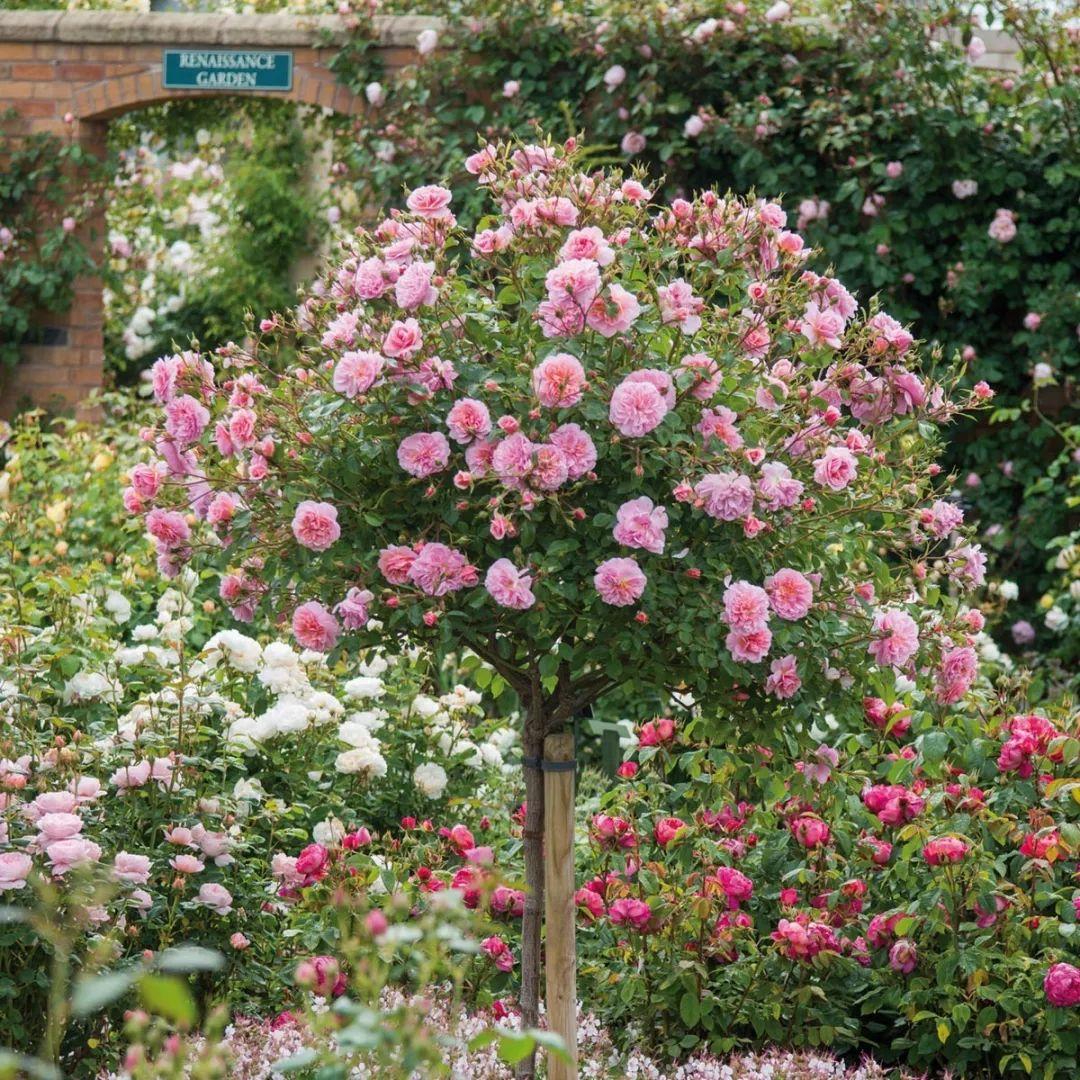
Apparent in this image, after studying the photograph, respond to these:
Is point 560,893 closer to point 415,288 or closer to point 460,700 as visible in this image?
point 415,288

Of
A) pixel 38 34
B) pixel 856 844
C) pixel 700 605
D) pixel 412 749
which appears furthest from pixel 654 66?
pixel 700 605

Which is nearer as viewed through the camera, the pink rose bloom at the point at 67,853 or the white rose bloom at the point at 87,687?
the pink rose bloom at the point at 67,853

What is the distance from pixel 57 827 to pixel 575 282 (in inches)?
46.0

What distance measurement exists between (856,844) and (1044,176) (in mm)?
3568

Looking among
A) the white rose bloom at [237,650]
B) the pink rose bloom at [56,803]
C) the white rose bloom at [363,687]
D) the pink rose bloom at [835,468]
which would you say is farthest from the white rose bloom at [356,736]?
the pink rose bloom at [835,468]

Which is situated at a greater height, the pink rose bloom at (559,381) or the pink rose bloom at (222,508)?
the pink rose bloom at (559,381)

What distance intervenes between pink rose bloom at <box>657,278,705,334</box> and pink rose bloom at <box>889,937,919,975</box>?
1.13 m

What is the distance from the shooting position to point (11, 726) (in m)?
2.96

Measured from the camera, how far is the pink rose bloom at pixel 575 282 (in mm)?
2092

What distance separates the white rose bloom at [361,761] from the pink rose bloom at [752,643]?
1352mm

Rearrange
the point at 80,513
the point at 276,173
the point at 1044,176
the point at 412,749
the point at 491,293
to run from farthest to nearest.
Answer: the point at 276,173, the point at 1044,176, the point at 80,513, the point at 412,749, the point at 491,293

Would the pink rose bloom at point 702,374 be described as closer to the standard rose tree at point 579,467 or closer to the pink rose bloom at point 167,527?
the standard rose tree at point 579,467

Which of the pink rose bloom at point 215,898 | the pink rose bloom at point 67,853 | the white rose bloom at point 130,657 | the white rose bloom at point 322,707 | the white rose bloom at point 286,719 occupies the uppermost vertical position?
the white rose bloom at point 130,657

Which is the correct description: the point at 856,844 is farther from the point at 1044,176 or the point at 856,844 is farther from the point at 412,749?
the point at 1044,176
